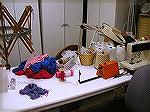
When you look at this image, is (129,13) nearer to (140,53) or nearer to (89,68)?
(140,53)

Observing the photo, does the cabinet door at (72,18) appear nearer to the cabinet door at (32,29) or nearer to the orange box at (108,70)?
the cabinet door at (32,29)

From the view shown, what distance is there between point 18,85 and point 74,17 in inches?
85.3

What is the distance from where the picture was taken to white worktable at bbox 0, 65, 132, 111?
135cm

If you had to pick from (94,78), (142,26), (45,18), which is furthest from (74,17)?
(94,78)

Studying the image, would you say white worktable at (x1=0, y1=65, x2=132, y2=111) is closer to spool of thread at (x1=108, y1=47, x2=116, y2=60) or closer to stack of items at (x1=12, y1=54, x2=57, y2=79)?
stack of items at (x1=12, y1=54, x2=57, y2=79)

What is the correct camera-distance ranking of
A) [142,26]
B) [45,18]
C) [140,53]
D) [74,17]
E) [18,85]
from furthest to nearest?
[74,17], [45,18], [142,26], [140,53], [18,85]

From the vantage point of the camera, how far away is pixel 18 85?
1.61 metres

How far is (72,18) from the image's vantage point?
3467 millimetres

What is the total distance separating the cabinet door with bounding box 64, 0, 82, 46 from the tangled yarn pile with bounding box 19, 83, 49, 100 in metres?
2.06

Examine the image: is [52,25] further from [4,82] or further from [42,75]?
[4,82]

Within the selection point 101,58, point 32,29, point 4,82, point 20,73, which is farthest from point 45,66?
point 32,29

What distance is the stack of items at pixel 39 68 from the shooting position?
5.63 ft

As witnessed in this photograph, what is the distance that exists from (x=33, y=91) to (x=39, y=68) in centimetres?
30

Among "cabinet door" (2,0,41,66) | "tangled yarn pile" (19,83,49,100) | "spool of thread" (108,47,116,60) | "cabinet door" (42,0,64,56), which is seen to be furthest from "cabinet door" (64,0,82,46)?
"tangled yarn pile" (19,83,49,100)
